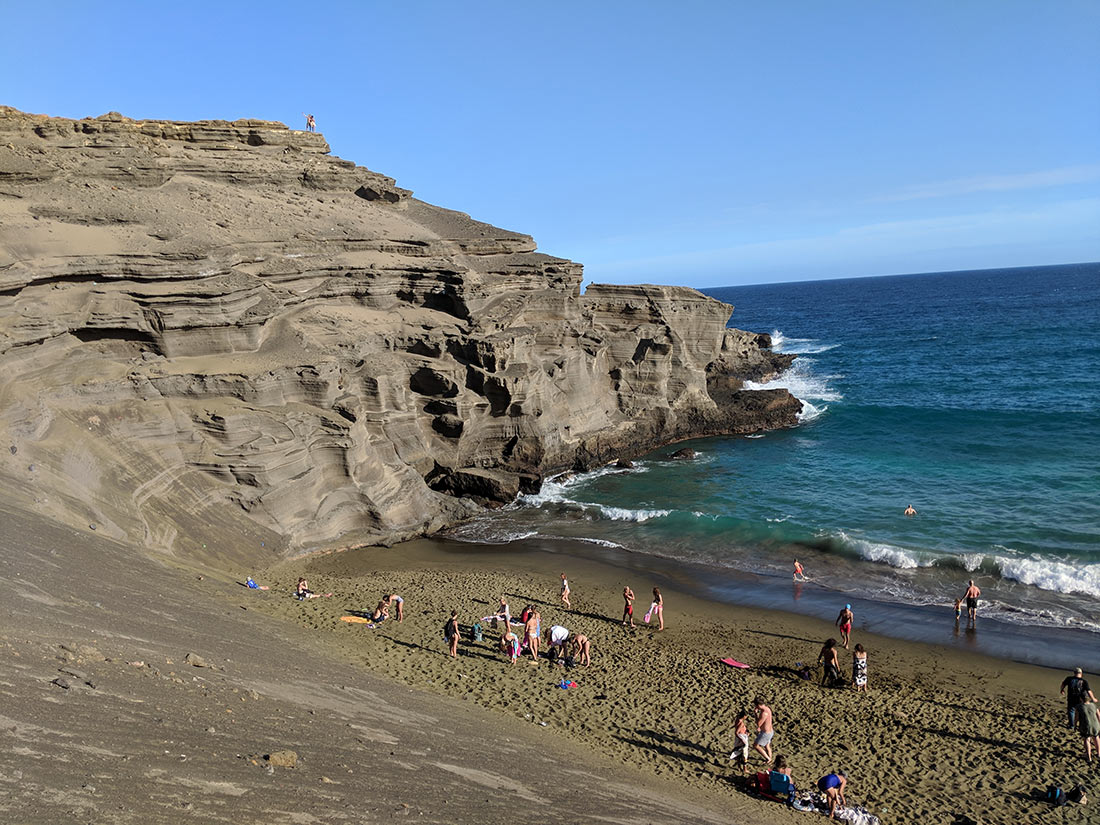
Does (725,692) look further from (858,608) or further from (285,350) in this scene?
(285,350)

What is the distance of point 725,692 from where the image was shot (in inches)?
659

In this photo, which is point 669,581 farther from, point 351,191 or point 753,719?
point 351,191

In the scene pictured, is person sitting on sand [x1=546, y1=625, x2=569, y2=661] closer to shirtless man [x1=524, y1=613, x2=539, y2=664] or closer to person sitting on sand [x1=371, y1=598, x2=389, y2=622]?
shirtless man [x1=524, y1=613, x2=539, y2=664]

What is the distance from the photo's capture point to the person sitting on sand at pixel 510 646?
17.7 meters

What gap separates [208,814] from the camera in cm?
723

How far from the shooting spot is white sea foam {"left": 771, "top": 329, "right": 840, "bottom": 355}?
78.4m

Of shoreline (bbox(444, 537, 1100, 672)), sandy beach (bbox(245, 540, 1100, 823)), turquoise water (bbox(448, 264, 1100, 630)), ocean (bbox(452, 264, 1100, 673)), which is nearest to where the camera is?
sandy beach (bbox(245, 540, 1100, 823))

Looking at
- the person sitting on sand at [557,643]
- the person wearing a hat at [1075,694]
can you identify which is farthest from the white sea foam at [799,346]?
the person sitting on sand at [557,643]

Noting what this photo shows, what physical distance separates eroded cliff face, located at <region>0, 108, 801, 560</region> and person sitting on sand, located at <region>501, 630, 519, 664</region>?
897 cm

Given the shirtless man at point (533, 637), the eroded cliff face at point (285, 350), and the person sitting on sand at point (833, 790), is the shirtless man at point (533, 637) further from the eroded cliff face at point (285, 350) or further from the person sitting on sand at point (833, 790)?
the eroded cliff face at point (285, 350)

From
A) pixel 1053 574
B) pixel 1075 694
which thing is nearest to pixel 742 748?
pixel 1075 694

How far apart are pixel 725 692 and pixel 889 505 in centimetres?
1644

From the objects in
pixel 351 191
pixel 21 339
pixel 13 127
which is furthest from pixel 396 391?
pixel 13 127

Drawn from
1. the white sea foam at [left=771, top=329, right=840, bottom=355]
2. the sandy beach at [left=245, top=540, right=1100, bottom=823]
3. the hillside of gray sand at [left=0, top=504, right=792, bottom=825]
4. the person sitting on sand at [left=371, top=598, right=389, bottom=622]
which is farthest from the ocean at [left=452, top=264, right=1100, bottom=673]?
the white sea foam at [left=771, top=329, right=840, bottom=355]
